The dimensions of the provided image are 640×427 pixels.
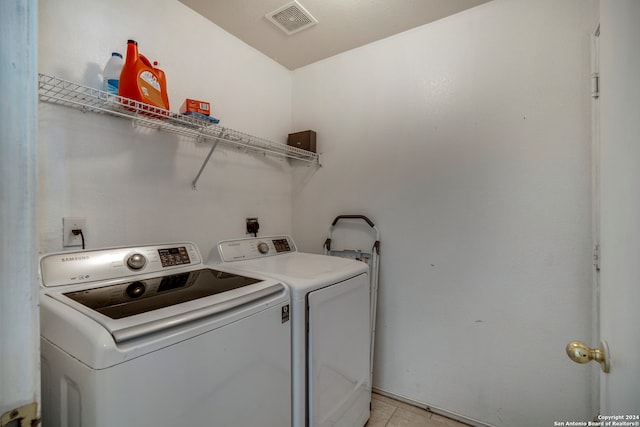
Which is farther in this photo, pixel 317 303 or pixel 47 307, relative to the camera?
pixel 317 303

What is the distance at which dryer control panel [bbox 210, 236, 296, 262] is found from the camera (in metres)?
1.67

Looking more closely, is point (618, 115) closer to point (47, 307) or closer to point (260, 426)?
point (260, 426)

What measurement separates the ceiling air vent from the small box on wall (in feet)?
Result: 2.32

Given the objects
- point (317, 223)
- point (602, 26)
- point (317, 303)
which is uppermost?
point (602, 26)

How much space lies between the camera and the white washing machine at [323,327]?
3.97ft

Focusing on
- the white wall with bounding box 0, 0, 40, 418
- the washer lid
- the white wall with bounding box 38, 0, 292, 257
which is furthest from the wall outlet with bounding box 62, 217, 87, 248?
the white wall with bounding box 0, 0, 40, 418

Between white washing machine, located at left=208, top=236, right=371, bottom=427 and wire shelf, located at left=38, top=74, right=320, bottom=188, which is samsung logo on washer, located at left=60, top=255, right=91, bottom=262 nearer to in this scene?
white washing machine, located at left=208, top=236, right=371, bottom=427

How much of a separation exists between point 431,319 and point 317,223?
3.63ft

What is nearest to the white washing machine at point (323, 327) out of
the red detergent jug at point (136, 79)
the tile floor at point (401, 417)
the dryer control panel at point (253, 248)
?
the dryer control panel at point (253, 248)

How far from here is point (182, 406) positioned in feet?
2.60

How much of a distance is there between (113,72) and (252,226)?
120 centimetres

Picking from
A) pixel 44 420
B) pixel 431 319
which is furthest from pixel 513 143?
pixel 44 420

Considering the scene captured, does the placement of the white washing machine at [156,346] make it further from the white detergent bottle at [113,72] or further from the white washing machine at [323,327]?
the white detergent bottle at [113,72]

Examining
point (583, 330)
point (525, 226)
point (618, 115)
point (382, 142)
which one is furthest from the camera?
point (382, 142)
